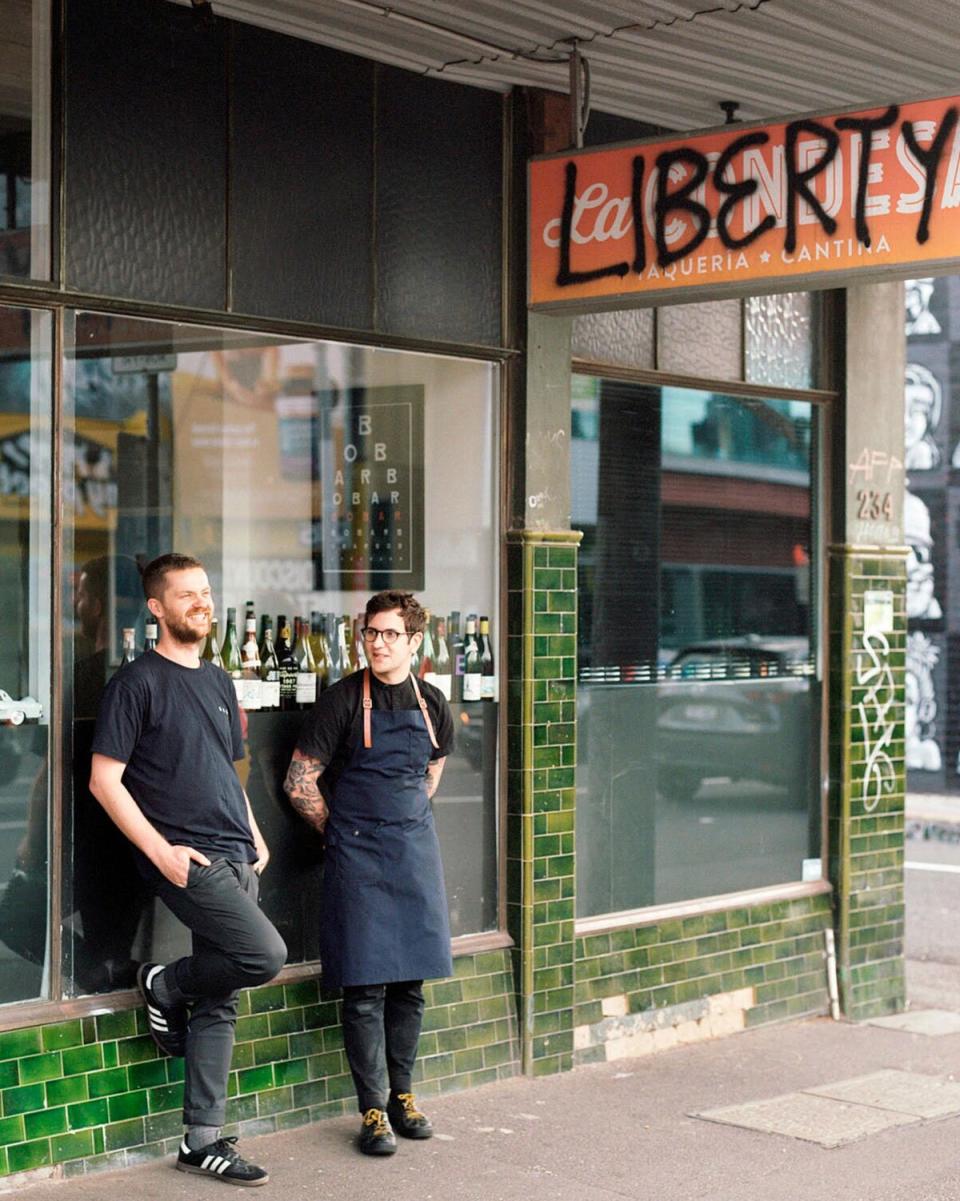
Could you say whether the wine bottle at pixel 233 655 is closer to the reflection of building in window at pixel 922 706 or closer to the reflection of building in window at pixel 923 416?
the reflection of building in window at pixel 922 706

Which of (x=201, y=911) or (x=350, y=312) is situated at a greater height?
(x=350, y=312)

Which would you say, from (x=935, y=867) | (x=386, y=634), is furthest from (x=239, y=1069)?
(x=935, y=867)

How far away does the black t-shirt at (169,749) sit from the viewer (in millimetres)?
5801

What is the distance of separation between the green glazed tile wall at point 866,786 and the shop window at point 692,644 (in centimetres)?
14

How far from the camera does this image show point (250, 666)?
22.5ft

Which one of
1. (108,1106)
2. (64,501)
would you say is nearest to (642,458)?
(64,501)

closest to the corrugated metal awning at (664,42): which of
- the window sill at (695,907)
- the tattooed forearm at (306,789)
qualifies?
the tattooed forearm at (306,789)

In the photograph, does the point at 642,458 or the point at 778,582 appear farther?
the point at 778,582

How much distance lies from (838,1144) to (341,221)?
3.91m

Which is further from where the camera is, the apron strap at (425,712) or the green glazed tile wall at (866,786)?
the green glazed tile wall at (866,786)

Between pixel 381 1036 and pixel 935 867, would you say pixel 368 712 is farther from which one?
pixel 935 867

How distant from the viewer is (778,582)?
915cm

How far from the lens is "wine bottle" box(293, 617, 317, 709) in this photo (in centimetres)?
699

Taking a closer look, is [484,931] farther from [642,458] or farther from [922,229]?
[922,229]
